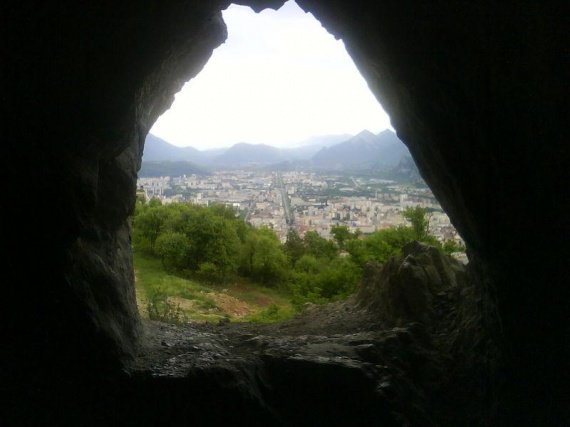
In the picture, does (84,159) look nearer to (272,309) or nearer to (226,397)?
(226,397)

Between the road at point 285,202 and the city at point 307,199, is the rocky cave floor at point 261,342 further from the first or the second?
the road at point 285,202

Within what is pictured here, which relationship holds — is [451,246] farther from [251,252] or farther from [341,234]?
[251,252]

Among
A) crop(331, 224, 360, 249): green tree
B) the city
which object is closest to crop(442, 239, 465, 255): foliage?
the city

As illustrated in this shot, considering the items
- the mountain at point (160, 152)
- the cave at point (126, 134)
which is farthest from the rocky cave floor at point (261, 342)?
the mountain at point (160, 152)

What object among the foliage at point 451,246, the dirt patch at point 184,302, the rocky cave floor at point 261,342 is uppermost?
the foliage at point 451,246

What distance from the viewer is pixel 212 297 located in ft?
99.9

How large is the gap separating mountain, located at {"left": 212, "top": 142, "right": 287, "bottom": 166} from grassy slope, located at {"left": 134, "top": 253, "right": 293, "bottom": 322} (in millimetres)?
79201

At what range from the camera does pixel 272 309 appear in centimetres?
2402

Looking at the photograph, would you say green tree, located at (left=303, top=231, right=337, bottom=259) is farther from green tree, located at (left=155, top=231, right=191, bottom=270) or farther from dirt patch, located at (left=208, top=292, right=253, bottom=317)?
green tree, located at (left=155, top=231, right=191, bottom=270)

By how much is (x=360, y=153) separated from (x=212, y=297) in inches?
2812

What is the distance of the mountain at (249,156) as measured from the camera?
121m

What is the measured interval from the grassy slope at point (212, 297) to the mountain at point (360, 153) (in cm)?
4713

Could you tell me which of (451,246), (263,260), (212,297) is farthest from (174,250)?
(451,246)

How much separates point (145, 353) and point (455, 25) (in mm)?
7288
